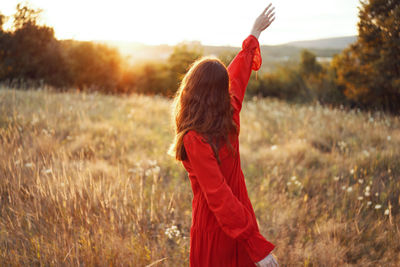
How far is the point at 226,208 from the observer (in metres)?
1.35

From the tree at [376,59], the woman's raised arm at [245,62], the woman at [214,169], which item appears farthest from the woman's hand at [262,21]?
the tree at [376,59]

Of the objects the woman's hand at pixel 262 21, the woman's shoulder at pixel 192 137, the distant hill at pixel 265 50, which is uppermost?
the distant hill at pixel 265 50

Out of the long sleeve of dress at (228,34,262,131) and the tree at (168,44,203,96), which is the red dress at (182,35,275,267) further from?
the tree at (168,44,203,96)

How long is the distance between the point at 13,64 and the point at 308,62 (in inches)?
548

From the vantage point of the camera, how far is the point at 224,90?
1.51m

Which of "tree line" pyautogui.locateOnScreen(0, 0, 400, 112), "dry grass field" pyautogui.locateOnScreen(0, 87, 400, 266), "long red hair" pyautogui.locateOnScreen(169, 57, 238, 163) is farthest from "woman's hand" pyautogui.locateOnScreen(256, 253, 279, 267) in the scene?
"tree line" pyautogui.locateOnScreen(0, 0, 400, 112)

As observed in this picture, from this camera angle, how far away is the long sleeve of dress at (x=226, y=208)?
1347 millimetres

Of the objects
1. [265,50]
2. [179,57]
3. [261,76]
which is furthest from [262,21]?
[265,50]

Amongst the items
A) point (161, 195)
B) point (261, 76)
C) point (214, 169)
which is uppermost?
point (261, 76)

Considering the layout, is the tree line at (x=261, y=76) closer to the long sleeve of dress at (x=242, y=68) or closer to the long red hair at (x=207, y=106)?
the long sleeve of dress at (x=242, y=68)

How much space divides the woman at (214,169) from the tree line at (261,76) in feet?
10.4

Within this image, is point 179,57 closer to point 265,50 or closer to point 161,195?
point 161,195

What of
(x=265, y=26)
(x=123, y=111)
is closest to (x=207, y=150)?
(x=265, y=26)

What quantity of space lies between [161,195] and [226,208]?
6.29 feet
